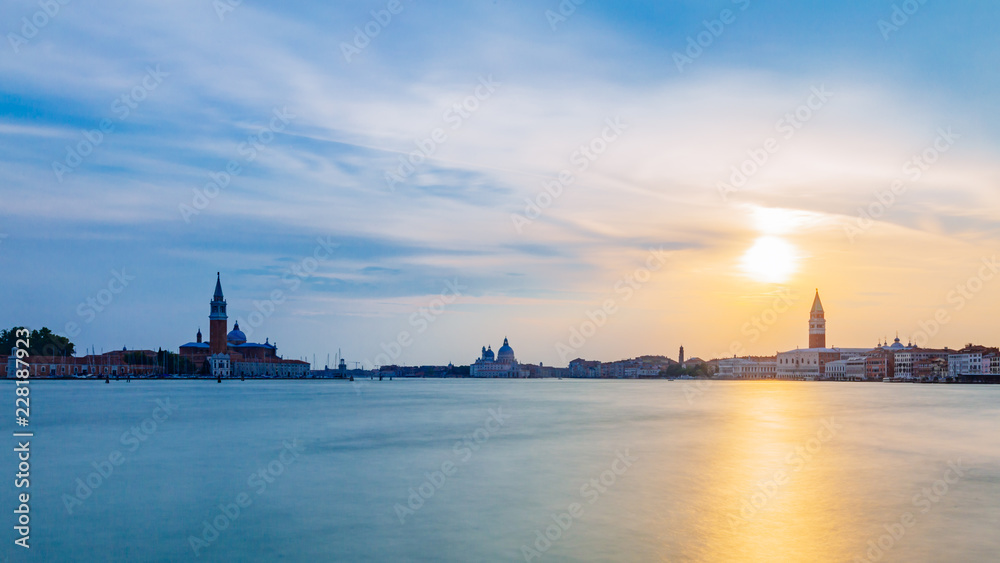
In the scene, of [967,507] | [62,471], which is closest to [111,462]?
[62,471]

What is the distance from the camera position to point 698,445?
31.8 meters

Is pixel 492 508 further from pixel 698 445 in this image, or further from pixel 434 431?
pixel 434 431

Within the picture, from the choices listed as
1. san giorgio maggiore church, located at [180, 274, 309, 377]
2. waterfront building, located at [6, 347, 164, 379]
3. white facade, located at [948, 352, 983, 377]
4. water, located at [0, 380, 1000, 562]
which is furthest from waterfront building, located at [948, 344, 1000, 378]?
waterfront building, located at [6, 347, 164, 379]

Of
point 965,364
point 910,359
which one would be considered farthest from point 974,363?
point 910,359

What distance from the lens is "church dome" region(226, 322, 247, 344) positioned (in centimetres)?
19412

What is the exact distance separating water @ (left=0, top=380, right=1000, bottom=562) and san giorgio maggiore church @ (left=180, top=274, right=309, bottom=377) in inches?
5391

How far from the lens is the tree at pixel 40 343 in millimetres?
134875

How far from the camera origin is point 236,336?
196m

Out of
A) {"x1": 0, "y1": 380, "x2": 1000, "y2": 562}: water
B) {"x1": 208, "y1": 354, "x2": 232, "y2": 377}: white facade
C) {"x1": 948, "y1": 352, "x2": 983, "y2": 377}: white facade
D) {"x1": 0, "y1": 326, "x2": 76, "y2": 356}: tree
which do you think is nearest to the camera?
{"x1": 0, "y1": 380, "x2": 1000, "y2": 562}: water

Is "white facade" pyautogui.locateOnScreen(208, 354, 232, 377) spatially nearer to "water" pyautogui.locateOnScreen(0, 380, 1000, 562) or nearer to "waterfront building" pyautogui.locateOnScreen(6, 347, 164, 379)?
"waterfront building" pyautogui.locateOnScreen(6, 347, 164, 379)

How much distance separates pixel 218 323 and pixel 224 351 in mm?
9018

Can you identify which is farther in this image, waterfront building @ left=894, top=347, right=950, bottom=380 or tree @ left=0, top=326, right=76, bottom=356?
waterfront building @ left=894, top=347, right=950, bottom=380

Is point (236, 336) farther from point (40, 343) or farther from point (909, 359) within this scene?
point (909, 359)

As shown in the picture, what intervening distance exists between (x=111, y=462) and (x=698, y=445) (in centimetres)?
2224
